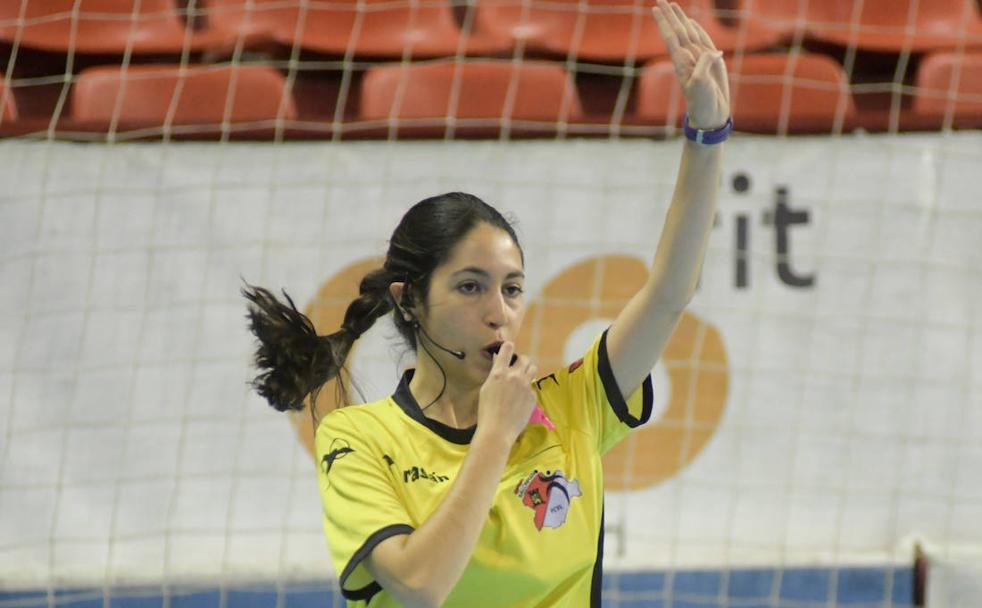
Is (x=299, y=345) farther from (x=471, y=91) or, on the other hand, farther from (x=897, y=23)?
(x=897, y=23)

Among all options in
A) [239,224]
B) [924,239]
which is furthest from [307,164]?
[924,239]

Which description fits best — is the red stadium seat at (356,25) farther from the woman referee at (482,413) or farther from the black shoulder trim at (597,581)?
the black shoulder trim at (597,581)

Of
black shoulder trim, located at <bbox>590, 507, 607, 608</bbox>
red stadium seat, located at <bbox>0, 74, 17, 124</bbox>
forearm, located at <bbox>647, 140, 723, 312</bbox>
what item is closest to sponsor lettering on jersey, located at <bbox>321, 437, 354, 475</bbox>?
black shoulder trim, located at <bbox>590, 507, 607, 608</bbox>

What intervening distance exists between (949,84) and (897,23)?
535 mm

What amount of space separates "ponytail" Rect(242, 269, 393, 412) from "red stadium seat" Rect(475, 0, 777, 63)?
253cm

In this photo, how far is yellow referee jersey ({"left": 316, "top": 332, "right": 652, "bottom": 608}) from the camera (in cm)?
186

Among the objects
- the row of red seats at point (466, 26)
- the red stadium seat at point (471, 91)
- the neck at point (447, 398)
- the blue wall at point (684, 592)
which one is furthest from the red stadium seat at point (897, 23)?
the neck at point (447, 398)

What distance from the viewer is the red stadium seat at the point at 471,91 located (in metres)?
4.25

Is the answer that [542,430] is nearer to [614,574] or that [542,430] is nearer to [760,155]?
[614,574]

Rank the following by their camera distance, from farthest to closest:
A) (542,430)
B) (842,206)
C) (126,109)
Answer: (126,109) < (842,206) < (542,430)

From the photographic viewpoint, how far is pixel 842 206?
154 inches

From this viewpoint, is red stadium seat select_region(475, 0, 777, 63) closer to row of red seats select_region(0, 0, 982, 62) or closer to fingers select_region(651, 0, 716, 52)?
row of red seats select_region(0, 0, 982, 62)

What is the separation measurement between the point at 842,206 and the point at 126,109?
2.24 meters

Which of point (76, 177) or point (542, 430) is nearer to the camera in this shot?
point (542, 430)
